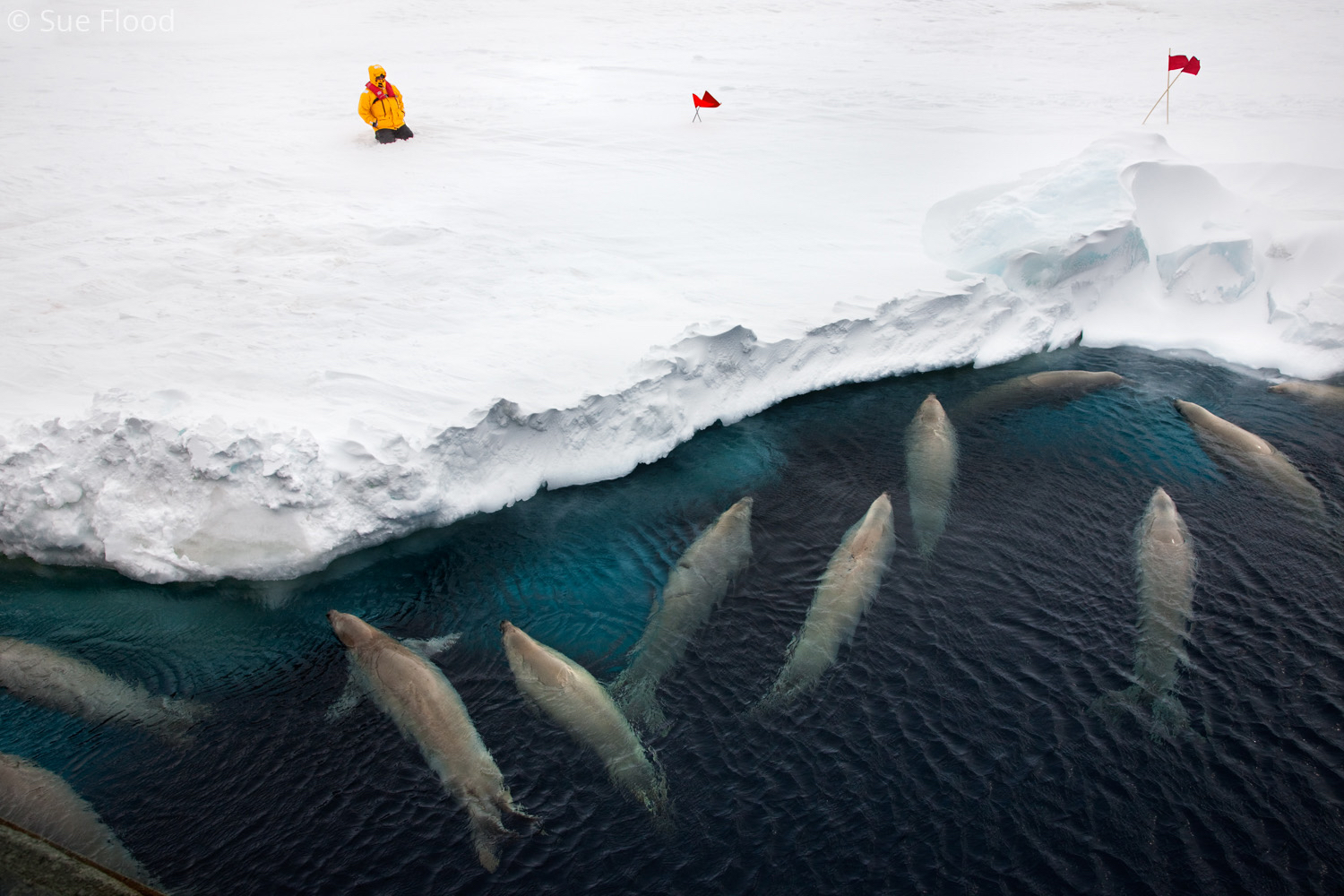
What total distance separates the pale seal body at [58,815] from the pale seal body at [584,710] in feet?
7.91

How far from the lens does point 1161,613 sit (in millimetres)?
6000

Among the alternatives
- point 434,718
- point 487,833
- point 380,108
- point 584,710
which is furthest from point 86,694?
point 380,108

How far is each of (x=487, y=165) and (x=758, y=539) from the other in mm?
8277

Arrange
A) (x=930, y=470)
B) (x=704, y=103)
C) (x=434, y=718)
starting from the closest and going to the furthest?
(x=434, y=718), (x=930, y=470), (x=704, y=103)

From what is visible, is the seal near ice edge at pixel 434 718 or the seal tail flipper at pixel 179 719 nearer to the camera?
the seal near ice edge at pixel 434 718

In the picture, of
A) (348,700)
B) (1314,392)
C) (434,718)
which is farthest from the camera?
(1314,392)

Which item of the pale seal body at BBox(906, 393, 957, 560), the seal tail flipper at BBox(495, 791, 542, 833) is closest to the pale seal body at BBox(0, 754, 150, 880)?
the seal tail flipper at BBox(495, 791, 542, 833)

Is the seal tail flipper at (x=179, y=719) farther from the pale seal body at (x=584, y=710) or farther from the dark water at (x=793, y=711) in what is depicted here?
the pale seal body at (x=584, y=710)

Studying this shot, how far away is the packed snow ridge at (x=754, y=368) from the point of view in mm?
6449

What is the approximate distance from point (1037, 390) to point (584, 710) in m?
6.37

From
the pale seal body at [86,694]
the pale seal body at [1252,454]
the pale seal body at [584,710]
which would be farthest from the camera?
the pale seal body at [1252,454]

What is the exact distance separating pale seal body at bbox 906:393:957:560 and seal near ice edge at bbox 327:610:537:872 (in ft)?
12.6

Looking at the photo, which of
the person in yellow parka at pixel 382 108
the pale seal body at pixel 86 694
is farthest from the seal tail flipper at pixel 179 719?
the person in yellow parka at pixel 382 108

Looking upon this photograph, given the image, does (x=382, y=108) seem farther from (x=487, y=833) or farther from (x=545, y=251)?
(x=487, y=833)
